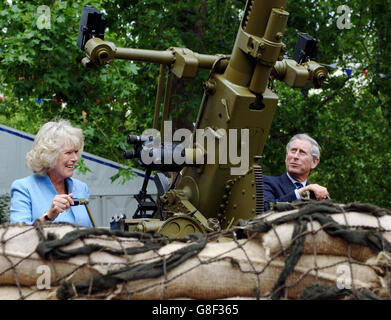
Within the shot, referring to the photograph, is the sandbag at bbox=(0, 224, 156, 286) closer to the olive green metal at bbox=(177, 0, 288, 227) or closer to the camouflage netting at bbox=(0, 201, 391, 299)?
the camouflage netting at bbox=(0, 201, 391, 299)

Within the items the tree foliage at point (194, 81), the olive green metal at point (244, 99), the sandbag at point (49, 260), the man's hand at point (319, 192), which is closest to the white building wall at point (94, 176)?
the tree foliage at point (194, 81)

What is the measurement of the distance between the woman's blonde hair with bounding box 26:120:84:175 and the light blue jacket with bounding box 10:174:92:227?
0.08 meters

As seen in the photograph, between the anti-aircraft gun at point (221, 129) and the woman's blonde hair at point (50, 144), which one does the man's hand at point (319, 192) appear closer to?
the anti-aircraft gun at point (221, 129)

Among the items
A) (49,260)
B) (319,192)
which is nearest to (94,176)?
(319,192)

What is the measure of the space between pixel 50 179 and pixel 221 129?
1268 mm

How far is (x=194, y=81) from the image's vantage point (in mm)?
7855

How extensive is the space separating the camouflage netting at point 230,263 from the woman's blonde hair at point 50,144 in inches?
55.5

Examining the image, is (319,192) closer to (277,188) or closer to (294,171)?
(277,188)

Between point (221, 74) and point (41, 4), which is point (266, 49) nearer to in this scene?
point (221, 74)

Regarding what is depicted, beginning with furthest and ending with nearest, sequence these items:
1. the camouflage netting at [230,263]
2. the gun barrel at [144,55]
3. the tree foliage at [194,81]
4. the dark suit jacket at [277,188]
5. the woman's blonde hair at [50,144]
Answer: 1. the tree foliage at [194,81]
2. the dark suit jacket at [277,188]
3. the gun barrel at [144,55]
4. the woman's blonde hair at [50,144]
5. the camouflage netting at [230,263]

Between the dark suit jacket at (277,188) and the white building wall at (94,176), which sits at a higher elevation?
the dark suit jacket at (277,188)

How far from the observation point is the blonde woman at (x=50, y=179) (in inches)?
112

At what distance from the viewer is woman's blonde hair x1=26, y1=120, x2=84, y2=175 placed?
9.89 ft
